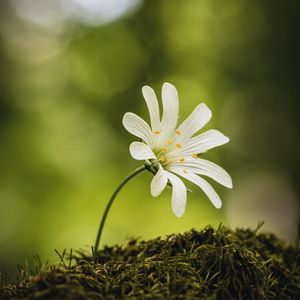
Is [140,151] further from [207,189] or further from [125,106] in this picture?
[125,106]

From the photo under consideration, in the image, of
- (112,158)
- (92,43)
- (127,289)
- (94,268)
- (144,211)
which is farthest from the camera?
(92,43)

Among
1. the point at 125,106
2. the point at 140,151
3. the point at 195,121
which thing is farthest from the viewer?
the point at 125,106

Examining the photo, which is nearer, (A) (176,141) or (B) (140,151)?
(B) (140,151)

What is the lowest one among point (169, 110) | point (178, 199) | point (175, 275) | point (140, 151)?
point (175, 275)

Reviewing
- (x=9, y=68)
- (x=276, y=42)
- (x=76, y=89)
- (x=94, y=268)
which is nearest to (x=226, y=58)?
(x=276, y=42)

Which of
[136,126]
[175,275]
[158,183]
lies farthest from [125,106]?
[175,275]

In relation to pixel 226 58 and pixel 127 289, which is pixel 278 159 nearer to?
pixel 226 58

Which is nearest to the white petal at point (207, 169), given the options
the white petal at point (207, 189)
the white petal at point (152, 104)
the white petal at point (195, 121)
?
the white petal at point (207, 189)
